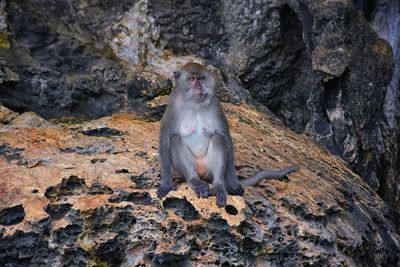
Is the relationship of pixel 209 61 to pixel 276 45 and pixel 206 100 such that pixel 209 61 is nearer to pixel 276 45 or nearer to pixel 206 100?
pixel 276 45

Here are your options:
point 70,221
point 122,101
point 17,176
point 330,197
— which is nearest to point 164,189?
point 70,221

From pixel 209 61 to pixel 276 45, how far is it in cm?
87

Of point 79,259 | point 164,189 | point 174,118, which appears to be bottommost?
point 79,259

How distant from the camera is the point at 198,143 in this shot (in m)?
6.38

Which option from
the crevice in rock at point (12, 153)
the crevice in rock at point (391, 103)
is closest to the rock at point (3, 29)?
the crevice in rock at point (12, 153)

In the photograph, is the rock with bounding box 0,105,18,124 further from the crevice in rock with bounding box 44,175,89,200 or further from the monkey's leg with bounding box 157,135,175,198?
the monkey's leg with bounding box 157,135,175,198

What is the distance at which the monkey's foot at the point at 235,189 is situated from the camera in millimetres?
6023

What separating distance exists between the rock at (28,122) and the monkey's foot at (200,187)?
170cm

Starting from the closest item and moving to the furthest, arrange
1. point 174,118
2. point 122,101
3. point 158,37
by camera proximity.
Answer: point 174,118 → point 122,101 → point 158,37

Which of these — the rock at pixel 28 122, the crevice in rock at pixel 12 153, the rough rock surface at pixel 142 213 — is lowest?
the rough rock surface at pixel 142 213

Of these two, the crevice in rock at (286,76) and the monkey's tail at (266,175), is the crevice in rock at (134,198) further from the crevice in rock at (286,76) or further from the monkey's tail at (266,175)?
the crevice in rock at (286,76)

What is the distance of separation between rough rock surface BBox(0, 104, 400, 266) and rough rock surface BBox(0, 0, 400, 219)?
1.03 m

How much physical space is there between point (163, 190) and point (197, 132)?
2.78 ft

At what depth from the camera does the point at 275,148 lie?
745 cm
